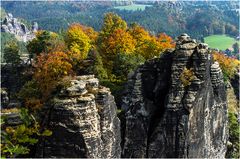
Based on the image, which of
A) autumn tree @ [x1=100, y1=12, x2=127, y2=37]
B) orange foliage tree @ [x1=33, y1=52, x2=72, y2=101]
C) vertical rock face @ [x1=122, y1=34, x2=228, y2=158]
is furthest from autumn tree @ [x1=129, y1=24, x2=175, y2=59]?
vertical rock face @ [x1=122, y1=34, x2=228, y2=158]

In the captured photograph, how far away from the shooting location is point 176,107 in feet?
156

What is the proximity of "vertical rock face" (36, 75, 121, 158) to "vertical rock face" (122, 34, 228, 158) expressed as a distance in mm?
12280

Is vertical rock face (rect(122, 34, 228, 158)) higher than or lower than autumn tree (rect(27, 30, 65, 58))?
lower

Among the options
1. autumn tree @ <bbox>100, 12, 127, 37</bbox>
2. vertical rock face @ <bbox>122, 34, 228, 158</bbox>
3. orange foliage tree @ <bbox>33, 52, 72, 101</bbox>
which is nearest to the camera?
vertical rock face @ <bbox>122, 34, 228, 158</bbox>

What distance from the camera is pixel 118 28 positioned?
7894 centimetres

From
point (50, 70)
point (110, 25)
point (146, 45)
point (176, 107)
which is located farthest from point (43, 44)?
point (176, 107)

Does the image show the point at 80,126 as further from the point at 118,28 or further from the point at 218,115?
the point at 118,28

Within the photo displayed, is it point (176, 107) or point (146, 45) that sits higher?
point (146, 45)

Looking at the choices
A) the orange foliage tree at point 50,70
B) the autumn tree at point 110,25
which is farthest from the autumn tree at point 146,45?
the orange foliage tree at point 50,70

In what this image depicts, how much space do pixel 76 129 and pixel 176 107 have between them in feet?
52.4

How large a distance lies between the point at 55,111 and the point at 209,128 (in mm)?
20980

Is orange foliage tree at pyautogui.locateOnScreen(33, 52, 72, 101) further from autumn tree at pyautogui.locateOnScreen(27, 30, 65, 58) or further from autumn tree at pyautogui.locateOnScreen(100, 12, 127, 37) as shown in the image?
autumn tree at pyautogui.locateOnScreen(100, 12, 127, 37)

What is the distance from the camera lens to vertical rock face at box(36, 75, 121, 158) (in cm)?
3391

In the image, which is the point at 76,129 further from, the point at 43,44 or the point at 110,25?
the point at 110,25
